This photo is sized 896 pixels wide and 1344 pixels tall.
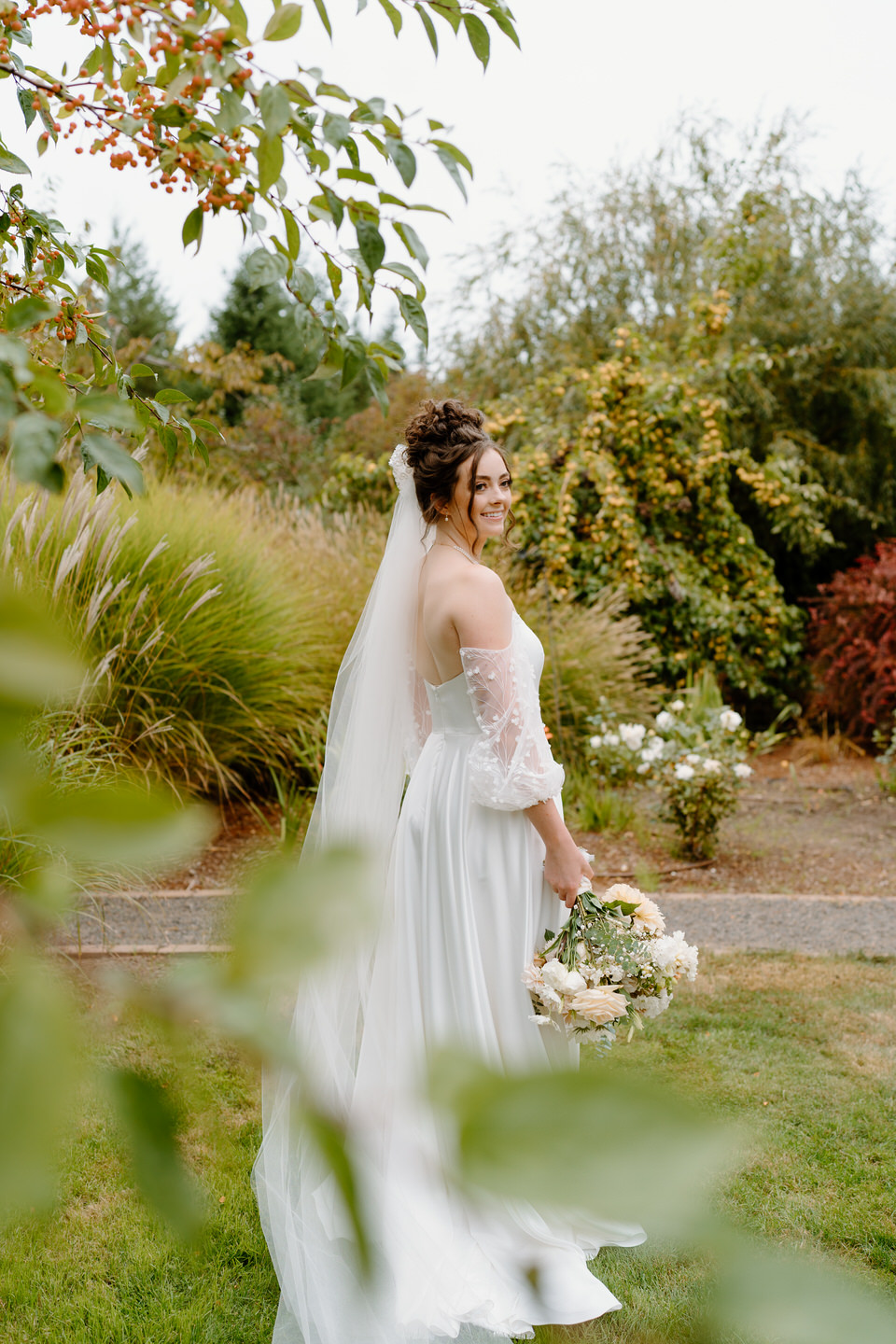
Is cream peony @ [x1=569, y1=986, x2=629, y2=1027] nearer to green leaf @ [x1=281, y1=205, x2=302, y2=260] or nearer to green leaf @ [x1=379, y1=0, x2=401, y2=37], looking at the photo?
green leaf @ [x1=281, y1=205, x2=302, y2=260]

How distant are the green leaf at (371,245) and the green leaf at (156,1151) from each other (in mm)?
1015

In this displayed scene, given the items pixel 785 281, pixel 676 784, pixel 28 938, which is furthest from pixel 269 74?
pixel 785 281

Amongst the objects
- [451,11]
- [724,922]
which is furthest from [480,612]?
[724,922]

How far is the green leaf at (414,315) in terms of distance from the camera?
1.24 meters

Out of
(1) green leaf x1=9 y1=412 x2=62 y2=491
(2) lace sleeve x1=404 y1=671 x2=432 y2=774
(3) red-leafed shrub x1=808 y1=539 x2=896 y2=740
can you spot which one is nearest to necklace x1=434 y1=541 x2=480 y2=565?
(2) lace sleeve x1=404 y1=671 x2=432 y2=774

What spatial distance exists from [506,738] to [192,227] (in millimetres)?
1616

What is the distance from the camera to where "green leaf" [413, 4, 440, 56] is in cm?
105

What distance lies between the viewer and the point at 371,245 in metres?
1.12

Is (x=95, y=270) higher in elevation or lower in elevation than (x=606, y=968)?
higher

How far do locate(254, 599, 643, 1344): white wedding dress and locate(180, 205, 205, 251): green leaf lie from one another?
56.8 inches

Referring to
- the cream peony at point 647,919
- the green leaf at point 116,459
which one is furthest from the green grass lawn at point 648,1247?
the green leaf at point 116,459

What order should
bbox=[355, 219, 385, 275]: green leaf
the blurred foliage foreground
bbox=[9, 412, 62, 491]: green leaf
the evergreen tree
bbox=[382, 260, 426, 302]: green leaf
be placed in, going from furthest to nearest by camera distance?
1. the evergreen tree
2. bbox=[382, 260, 426, 302]: green leaf
3. bbox=[355, 219, 385, 275]: green leaf
4. bbox=[9, 412, 62, 491]: green leaf
5. the blurred foliage foreground

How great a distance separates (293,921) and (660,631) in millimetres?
8670

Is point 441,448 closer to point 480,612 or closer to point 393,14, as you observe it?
point 480,612
